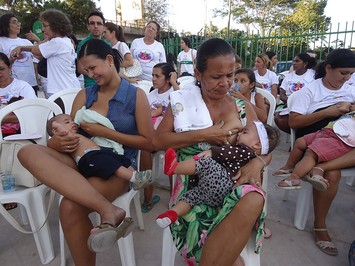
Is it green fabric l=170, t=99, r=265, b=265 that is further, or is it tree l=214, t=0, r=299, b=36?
tree l=214, t=0, r=299, b=36

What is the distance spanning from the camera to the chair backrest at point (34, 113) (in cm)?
227

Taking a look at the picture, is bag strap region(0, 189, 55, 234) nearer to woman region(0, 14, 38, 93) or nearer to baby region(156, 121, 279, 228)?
baby region(156, 121, 279, 228)

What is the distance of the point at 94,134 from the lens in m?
1.90

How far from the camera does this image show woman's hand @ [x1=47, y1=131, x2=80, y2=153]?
5.68 ft

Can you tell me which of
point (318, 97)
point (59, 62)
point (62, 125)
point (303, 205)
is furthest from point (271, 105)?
point (59, 62)

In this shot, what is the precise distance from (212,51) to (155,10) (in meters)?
31.1

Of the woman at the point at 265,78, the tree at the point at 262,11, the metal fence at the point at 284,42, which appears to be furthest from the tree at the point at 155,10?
the woman at the point at 265,78

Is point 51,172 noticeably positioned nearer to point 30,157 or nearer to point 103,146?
point 30,157

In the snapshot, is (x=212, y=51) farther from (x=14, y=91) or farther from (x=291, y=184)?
(x=14, y=91)

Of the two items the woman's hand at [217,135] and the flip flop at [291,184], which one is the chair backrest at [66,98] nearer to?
the woman's hand at [217,135]

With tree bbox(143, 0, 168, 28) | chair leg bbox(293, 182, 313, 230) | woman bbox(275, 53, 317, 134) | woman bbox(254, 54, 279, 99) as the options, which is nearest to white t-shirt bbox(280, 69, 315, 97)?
woman bbox(275, 53, 317, 134)

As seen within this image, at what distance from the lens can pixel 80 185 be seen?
1.54 metres

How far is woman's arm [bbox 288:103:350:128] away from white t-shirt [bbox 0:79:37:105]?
2.55 metres

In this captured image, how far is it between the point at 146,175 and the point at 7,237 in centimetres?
150
